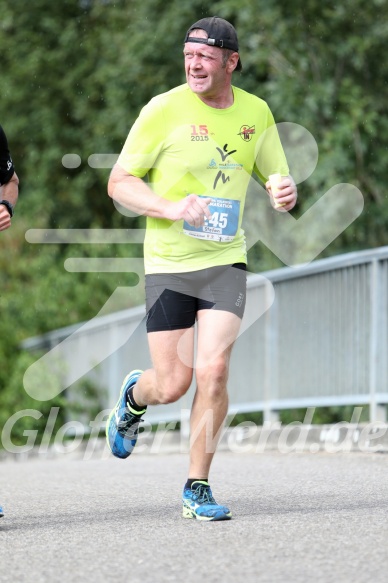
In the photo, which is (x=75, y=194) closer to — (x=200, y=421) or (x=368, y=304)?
(x=368, y=304)

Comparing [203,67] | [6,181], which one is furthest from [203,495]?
[203,67]

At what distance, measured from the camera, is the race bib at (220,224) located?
649 cm

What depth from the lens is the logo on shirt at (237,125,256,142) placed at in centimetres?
660

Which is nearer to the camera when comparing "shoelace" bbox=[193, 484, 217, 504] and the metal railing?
"shoelace" bbox=[193, 484, 217, 504]

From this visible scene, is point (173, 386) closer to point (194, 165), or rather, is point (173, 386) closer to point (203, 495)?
point (203, 495)

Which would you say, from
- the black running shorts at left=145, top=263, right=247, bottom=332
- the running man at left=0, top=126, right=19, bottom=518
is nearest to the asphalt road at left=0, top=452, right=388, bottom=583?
the black running shorts at left=145, top=263, right=247, bottom=332

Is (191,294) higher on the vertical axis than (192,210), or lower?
lower

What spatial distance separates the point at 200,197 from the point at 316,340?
17.6ft

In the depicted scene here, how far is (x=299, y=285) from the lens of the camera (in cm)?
1190

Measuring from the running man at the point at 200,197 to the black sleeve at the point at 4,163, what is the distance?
23.8 inches

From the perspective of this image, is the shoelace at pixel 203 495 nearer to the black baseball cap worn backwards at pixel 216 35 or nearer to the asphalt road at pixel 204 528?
the asphalt road at pixel 204 528

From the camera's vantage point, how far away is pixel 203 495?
643cm

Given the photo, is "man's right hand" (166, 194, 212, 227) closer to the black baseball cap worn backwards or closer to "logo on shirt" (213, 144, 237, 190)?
"logo on shirt" (213, 144, 237, 190)

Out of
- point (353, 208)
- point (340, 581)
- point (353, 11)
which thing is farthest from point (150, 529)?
point (353, 11)
